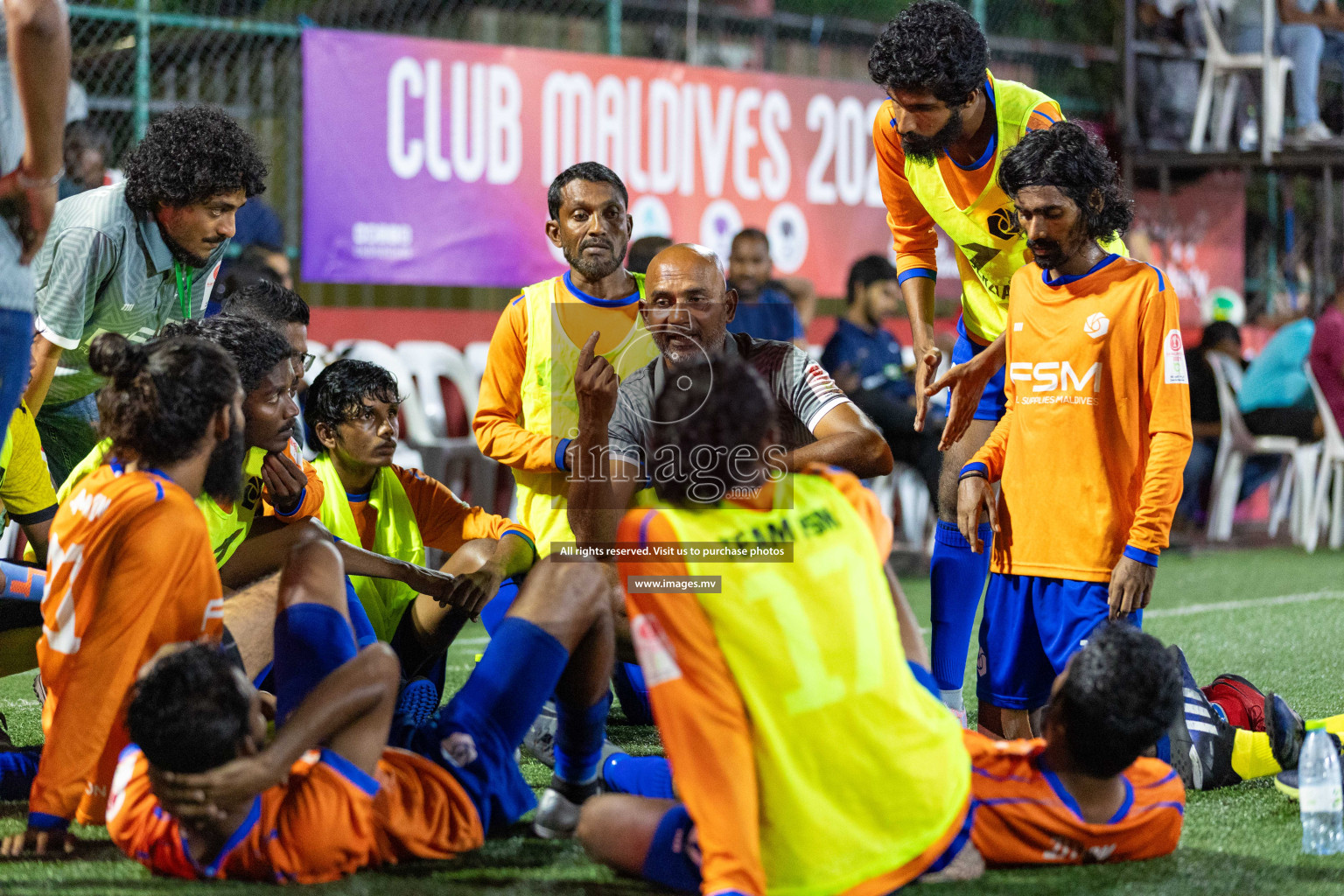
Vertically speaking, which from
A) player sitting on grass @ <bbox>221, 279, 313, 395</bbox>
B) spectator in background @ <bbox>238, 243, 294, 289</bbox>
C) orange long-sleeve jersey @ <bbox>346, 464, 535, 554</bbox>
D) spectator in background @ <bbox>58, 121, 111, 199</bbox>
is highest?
spectator in background @ <bbox>58, 121, 111, 199</bbox>

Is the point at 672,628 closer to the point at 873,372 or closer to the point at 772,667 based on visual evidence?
the point at 772,667

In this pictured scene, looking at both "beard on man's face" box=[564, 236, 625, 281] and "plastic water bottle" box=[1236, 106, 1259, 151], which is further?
"plastic water bottle" box=[1236, 106, 1259, 151]

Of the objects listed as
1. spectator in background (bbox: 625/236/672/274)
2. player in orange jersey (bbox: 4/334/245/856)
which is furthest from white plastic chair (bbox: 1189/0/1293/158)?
player in orange jersey (bbox: 4/334/245/856)

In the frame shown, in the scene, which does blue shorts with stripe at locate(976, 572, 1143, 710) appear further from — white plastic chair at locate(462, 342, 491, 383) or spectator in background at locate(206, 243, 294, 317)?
white plastic chair at locate(462, 342, 491, 383)

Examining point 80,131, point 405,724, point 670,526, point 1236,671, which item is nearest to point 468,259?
point 80,131

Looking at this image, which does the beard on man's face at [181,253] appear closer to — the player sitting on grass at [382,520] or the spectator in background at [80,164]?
the player sitting on grass at [382,520]

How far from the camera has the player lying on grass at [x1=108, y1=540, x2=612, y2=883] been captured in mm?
2775

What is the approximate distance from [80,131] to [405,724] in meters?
5.22

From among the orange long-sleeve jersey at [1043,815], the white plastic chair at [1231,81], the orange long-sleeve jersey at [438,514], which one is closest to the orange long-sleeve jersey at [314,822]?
the orange long-sleeve jersey at [1043,815]

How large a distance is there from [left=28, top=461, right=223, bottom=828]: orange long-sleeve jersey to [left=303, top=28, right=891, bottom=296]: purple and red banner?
5619mm

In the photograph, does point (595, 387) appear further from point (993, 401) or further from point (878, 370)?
point (878, 370)

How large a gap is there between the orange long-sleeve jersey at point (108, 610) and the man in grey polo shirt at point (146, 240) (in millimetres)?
1357

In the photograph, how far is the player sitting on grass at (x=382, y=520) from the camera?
14.8 feet

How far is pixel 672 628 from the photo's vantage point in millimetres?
2605
